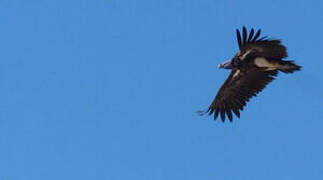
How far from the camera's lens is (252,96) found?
42.4 m

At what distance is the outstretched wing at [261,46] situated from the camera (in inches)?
1524

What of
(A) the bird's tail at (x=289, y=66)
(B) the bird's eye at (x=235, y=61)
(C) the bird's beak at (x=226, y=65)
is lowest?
(A) the bird's tail at (x=289, y=66)

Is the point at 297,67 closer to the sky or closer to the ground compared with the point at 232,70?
closer to the ground

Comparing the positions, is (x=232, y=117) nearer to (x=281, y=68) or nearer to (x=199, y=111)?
(x=199, y=111)

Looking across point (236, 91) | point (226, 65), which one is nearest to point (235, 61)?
point (226, 65)

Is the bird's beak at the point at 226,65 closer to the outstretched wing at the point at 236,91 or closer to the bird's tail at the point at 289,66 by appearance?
the outstretched wing at the point at 236,91

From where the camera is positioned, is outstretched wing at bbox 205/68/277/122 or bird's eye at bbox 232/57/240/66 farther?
outstretched wing at bbox 205/68/277/122

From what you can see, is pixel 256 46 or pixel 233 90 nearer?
pixel 256 46

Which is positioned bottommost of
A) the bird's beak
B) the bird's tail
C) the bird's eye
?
the bird's tail

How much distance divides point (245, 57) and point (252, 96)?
118 inches

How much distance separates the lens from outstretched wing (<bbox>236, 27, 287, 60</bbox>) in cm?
3872

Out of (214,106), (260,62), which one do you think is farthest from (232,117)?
(260,62)

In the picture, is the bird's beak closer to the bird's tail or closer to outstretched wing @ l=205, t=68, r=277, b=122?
outstretched wing @ l=205, t=68, r=277, b=122

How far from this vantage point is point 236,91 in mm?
42719
